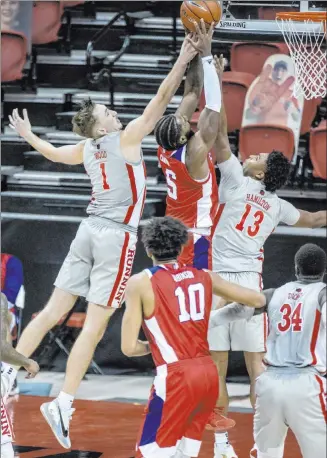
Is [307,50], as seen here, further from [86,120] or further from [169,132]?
[86,120]

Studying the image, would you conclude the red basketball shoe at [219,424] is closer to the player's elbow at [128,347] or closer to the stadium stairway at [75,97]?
the player's elbow at [128,347]

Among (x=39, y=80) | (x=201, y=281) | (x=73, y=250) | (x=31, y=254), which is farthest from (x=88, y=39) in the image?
(x=201, y=281)

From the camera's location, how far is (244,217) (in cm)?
738

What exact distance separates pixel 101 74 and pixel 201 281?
432 cm

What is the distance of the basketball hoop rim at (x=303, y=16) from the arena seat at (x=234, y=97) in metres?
2.06

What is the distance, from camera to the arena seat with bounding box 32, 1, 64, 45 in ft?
35.6

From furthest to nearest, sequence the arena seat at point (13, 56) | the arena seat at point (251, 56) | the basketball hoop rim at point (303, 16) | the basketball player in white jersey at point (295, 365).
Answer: the arena seat at point (13, 56)
the arena seat at point (251, 56)
the basketball hoop rim at point (303, 16)
the basketball player in white jersey at point (295, 365)

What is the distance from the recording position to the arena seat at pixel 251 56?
977 centimetres

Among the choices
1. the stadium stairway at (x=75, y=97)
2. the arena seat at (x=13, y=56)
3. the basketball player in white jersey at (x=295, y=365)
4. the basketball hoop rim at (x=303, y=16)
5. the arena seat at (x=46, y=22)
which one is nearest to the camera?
the basketball player in white jersey at (x=295, y=365)

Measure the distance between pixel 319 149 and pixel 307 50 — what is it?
1.16 m

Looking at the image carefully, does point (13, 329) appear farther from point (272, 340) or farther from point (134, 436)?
point (272, 340)

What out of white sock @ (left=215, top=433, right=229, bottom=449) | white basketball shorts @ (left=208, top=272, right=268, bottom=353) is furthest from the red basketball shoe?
white basketball shorts @ (left=208, top=272, right=268, bottom=353)

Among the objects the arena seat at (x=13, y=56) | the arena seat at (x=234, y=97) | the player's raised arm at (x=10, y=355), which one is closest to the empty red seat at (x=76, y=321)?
the arena seat at (x=234, y=97)

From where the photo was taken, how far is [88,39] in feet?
36.5
